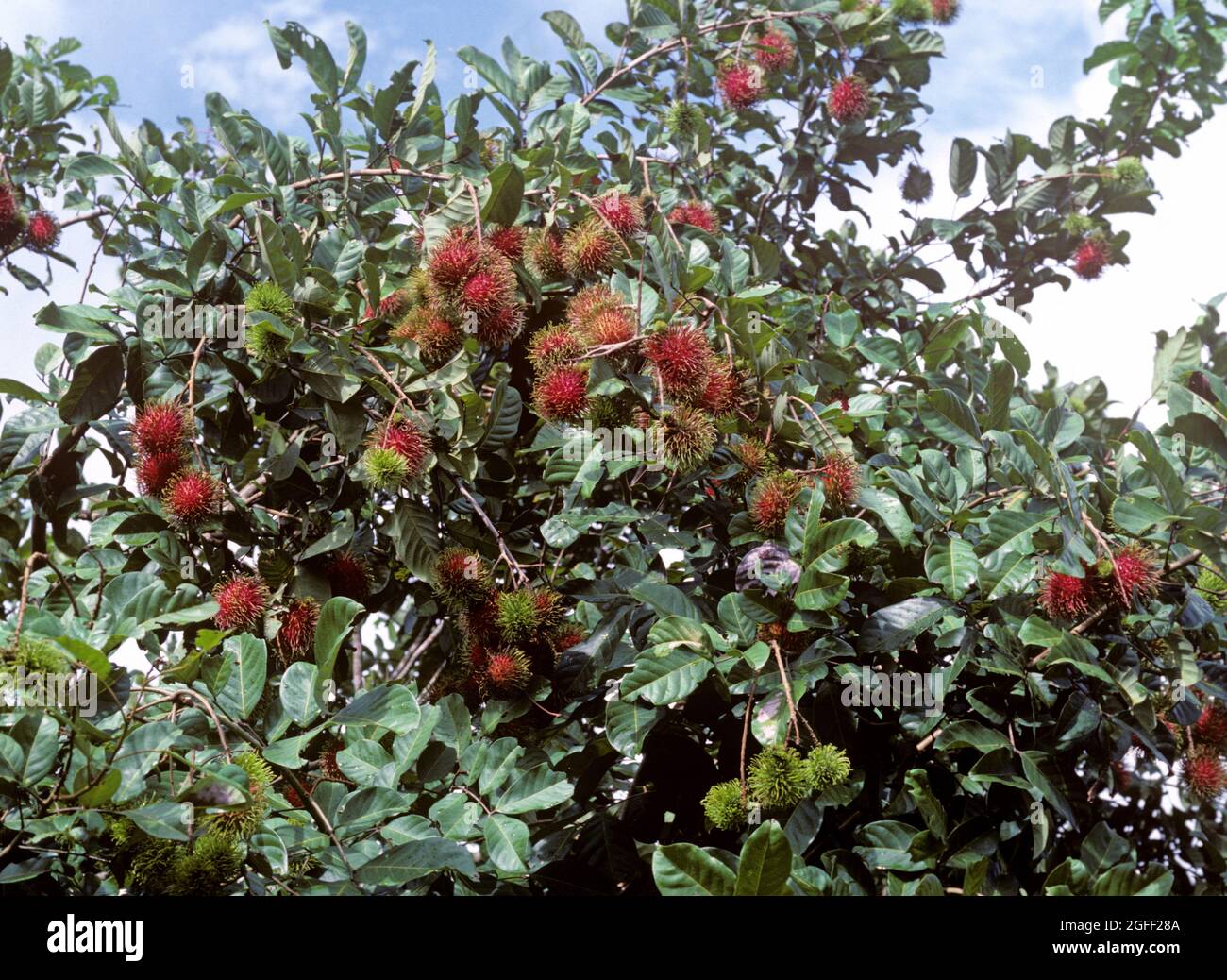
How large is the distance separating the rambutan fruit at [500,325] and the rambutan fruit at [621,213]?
208 mm

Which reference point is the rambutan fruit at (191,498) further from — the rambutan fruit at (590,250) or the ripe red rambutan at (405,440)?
the rambutan fruit at (590,250)

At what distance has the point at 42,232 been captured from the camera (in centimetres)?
268

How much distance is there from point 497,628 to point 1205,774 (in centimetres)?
108

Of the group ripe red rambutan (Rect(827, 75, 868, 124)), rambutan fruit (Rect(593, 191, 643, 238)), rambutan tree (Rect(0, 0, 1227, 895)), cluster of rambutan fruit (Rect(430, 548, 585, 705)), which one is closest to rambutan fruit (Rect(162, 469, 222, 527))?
rambutan tree (Rect(0, 0, 1227, 895))

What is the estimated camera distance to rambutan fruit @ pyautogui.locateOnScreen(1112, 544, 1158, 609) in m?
1.34

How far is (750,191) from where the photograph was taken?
2732 millimetres

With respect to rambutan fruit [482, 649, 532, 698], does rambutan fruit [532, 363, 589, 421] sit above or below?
above

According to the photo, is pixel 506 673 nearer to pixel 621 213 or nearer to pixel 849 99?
pixel 621 213

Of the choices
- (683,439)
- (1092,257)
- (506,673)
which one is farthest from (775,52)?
(506,673)

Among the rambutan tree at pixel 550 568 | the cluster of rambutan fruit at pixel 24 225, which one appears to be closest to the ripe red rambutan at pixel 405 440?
the rambutan tree at pixel 550 568

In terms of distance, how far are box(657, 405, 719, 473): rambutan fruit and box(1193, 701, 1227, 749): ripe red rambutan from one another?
88cm

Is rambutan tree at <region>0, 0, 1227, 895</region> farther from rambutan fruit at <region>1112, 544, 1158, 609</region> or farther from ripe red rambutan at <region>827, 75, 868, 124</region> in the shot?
ripe red rambutan at <region>827, 75, 868, 124</region>
